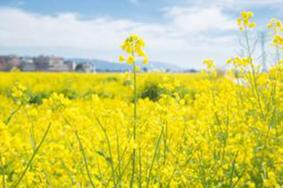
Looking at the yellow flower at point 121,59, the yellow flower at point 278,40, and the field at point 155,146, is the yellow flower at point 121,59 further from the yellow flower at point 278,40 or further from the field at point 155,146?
the yellow flower at point 278,40

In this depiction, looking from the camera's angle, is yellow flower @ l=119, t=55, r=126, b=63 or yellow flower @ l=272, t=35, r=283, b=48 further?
yellow flower @ l=272, t=35, r=283, b=48

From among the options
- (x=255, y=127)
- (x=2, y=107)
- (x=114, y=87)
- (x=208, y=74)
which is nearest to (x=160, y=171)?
(x=255, y=127)

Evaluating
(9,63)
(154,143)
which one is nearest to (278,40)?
(154,143)

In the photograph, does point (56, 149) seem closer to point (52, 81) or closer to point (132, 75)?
point (132, 75)

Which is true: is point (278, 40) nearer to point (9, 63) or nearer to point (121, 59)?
point (121, 59)

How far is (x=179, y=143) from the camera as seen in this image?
3840mm

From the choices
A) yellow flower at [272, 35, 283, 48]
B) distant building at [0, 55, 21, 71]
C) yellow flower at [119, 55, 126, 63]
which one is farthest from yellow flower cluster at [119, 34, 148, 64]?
distant building at [0, 55, 21, 71]

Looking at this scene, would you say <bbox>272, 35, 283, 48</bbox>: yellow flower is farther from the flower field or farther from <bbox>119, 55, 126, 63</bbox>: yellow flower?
<bbox>119, 55, 126, 63</bbox>: yellow flower

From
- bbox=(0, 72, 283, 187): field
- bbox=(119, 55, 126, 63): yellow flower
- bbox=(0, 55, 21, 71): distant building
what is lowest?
bbox=(0, 55, 21, 71): distant building

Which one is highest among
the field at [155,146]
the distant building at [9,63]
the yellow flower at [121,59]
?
the yellow flower at [121,59]

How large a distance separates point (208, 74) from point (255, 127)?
143cm

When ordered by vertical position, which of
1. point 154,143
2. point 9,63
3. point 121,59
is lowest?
point 9,63

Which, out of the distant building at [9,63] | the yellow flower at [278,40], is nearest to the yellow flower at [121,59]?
the yellow flower at [278,40]

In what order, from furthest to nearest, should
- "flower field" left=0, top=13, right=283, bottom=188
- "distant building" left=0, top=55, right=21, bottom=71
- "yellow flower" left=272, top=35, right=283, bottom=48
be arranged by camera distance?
"distant building" left=0, top=55, right=21, bottom=71 → "yellow flower" left=272, top=35, right=283, bottom=48 → "flower field" left=0, top=13, right=283, bottom=188
